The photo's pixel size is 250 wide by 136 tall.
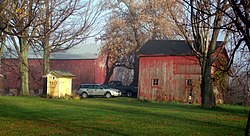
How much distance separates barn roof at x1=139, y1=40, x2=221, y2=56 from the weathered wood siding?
0.49m

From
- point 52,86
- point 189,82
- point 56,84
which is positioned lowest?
point 52,86

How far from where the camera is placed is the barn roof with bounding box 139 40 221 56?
136 feet

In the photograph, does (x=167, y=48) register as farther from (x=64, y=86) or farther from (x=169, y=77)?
(x=64, y=86)

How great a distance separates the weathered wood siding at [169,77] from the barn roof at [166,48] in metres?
0.55

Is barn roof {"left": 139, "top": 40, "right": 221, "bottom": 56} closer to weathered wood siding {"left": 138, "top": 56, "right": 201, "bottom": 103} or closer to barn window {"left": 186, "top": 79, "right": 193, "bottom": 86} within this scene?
weathered wood siding {"left": 138, "top": 56, "right": 201, "bottom": 103}

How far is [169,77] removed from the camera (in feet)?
136

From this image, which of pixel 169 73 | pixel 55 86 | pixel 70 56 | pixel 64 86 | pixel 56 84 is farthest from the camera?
pixel 70 56

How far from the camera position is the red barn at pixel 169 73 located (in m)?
39.8

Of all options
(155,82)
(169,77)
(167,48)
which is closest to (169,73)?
(169,77)

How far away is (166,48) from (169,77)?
371 cm

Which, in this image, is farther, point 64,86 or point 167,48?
point 167,48

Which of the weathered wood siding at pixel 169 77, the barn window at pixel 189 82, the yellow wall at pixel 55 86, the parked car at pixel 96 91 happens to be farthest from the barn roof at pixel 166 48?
the yellow wall at pixel 55 86

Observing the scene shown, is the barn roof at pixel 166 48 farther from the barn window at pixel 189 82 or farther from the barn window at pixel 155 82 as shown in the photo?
the barn window at pixel 155 82

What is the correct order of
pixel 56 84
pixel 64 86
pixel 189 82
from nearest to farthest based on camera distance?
1. pixel 56 84
2. pixel 64 86
3. pixel 189 82
